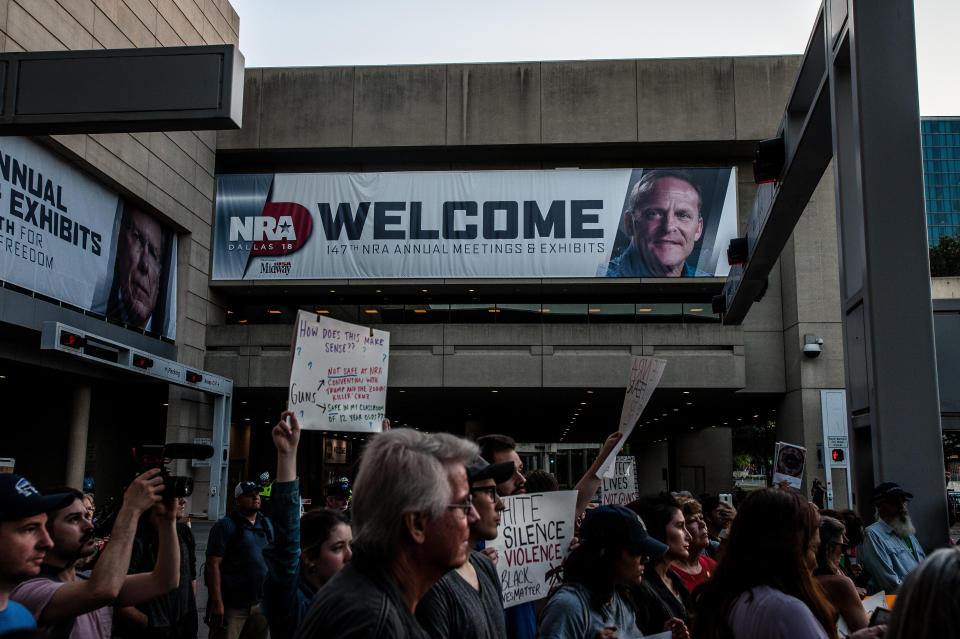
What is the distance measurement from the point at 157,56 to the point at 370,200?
21508 millimetres

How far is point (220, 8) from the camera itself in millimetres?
28938

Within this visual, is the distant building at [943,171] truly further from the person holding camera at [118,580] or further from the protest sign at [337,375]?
the person holding camera at [118,580]

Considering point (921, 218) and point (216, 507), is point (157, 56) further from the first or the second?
point (216, 507)

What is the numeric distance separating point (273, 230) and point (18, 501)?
25.9 metres

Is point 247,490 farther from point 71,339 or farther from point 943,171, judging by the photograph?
point 943,171

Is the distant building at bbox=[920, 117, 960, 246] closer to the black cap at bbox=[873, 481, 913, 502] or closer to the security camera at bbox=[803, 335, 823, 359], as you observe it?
the security camera at bbox=[803, 335, 823, 359]

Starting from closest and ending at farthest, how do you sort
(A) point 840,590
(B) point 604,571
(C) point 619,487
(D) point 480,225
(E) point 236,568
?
(B) point 604,571
(A) point 840,590
(E) point 236,568
(C) point 619,487
(D) point 480,225

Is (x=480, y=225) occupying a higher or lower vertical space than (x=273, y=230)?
higher

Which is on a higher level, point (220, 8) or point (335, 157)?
point (220, 8)

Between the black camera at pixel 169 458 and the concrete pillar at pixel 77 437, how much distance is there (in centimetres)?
2221

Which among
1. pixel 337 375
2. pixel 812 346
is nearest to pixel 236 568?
Result: pixel 337 375

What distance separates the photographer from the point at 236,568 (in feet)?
23.8

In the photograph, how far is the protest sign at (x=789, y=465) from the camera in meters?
11.4

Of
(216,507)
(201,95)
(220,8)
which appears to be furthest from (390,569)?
(220,8)
